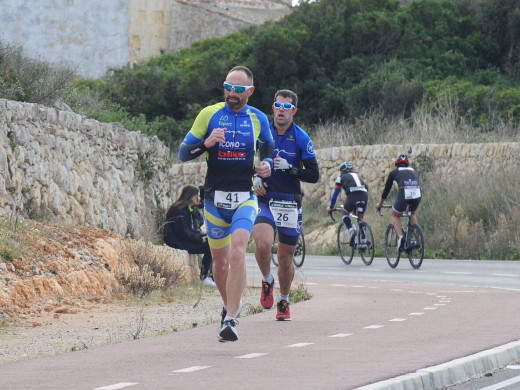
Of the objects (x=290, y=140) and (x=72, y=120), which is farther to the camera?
(x=72, y=120)

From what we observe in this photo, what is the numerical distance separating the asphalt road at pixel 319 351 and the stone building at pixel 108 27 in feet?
142

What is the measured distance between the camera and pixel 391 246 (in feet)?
82.4

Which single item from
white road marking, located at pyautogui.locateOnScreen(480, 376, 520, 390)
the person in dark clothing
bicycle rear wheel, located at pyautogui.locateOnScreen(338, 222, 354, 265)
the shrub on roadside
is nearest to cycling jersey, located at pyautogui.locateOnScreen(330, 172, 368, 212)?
bicycle rear wheel, located at pyautogui.locateOnScreen(338, 222, 354, 265)

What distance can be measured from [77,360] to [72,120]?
9182 millimetres

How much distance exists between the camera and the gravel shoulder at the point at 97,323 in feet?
37.8

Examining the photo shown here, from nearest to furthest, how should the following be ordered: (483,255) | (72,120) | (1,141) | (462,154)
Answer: (1,141), (72,120), (483,255), (462,154)

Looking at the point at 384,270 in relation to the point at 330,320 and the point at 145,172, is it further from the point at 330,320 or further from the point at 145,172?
the point at 330,320

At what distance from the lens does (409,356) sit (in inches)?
394

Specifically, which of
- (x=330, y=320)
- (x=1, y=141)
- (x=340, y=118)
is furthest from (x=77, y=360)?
(x=340, y=118)

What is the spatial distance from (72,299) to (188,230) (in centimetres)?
393

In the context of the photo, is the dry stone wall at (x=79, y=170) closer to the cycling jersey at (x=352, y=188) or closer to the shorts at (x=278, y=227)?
the shorts at (x=278, y=227)

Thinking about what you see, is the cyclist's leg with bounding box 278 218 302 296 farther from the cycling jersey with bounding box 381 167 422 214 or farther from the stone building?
the stone building

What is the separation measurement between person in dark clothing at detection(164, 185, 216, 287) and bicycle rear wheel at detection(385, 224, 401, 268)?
6.70 meters

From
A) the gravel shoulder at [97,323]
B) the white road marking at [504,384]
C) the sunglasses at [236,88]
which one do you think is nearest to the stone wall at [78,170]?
the gravel shoulder at [97,323]
